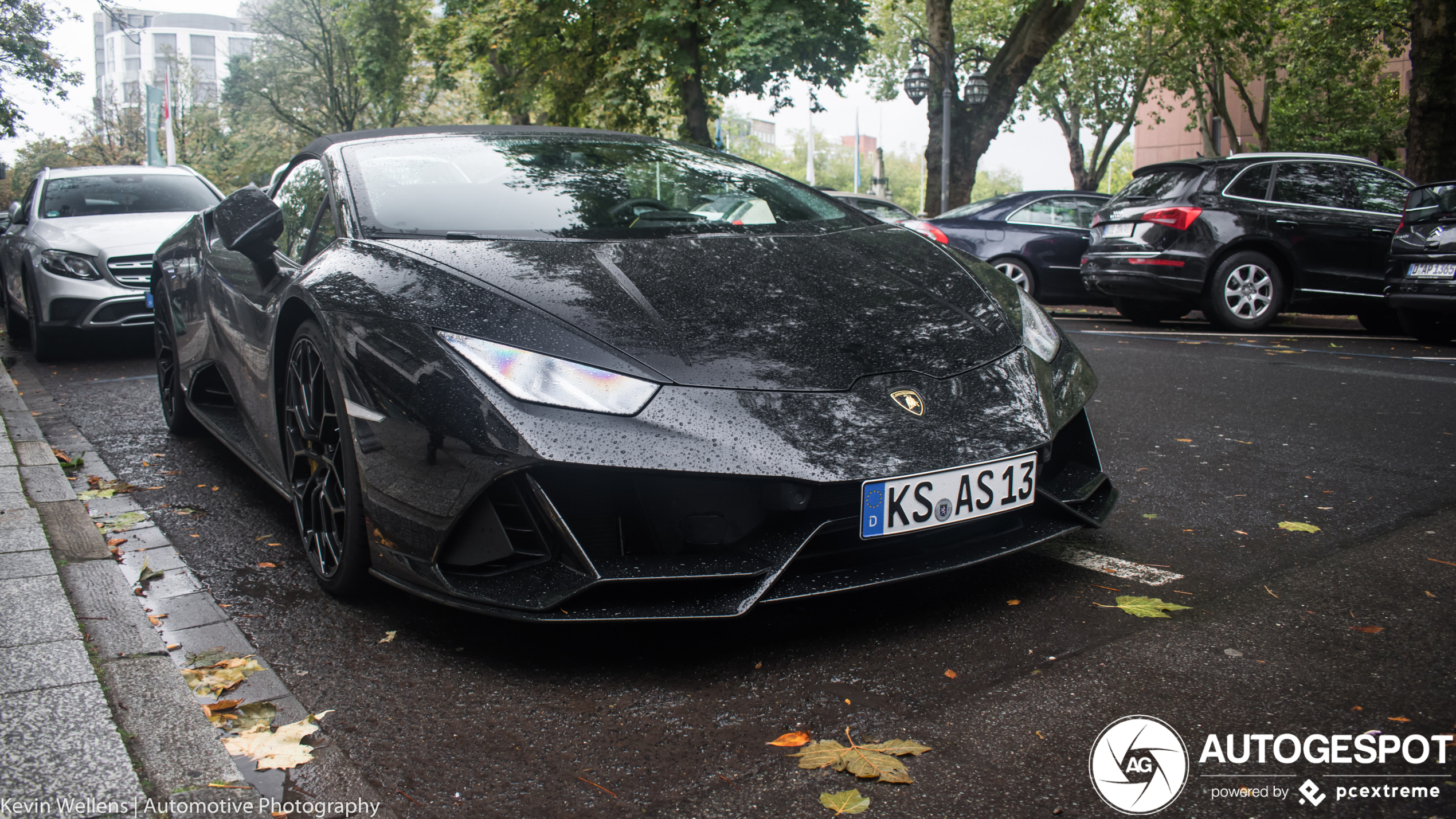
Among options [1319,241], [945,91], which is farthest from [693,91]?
[1319,241]

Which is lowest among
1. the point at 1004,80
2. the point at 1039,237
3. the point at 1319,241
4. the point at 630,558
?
the point at 630,558

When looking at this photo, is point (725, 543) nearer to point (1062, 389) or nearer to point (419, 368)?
point (419, 368)

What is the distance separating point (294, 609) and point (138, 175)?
7.93 m

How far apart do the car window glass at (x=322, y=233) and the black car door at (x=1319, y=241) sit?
27.9 ft

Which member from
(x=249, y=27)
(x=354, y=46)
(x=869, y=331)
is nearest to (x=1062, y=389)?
(x=869, y=331)

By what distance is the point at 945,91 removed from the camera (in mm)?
18891

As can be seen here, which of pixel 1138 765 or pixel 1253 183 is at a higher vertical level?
pixel 1253 183

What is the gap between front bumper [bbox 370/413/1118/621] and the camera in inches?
91.6

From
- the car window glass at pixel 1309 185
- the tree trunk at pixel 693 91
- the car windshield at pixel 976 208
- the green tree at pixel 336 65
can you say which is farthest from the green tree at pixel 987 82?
the green tree at pixel 336 65

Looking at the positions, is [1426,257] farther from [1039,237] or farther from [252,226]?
[252,226]

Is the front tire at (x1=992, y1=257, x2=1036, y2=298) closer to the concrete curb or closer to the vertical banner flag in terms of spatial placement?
the concrete curb

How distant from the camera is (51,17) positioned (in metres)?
15.9

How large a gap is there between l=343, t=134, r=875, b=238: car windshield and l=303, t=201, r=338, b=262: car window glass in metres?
0.11

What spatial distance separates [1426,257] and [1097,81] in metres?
30.5
